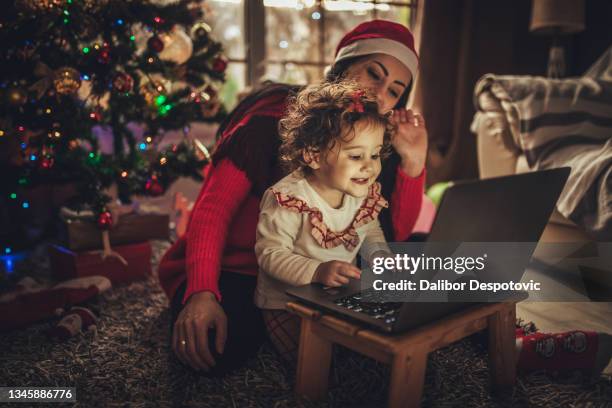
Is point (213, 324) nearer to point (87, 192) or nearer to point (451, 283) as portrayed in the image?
point (451, 283)

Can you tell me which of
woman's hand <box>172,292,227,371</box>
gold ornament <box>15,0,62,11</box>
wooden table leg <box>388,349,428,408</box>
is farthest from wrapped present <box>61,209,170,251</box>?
wooden table leg <box>388,349,428,408</box>

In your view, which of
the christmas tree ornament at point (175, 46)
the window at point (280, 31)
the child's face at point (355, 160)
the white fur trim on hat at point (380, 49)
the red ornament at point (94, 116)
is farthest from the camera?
the window at point (280, 31)

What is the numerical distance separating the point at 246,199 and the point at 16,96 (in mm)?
819

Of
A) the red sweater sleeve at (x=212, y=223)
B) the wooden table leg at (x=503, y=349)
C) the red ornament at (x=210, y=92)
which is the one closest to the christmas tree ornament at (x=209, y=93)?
the red ornament at (x=210, y=92)

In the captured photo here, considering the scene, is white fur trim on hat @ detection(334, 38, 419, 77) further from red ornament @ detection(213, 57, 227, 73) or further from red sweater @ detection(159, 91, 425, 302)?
red ornament @ detection(213, 57, 227, 73)

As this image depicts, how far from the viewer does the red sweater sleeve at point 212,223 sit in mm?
1048

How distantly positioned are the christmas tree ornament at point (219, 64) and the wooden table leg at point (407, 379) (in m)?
1.53

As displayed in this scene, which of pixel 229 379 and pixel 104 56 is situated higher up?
pixel 104 56

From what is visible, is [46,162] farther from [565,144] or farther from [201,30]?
[565,144]

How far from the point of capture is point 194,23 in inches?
75.4

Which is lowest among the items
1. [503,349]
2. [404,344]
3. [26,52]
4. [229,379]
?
[229,379]

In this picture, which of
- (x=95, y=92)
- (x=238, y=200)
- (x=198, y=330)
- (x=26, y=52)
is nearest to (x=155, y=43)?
(x=95, y=92)

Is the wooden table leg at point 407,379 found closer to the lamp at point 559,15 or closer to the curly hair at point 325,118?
the curly hair at point 325,118

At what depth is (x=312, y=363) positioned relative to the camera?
913mm
